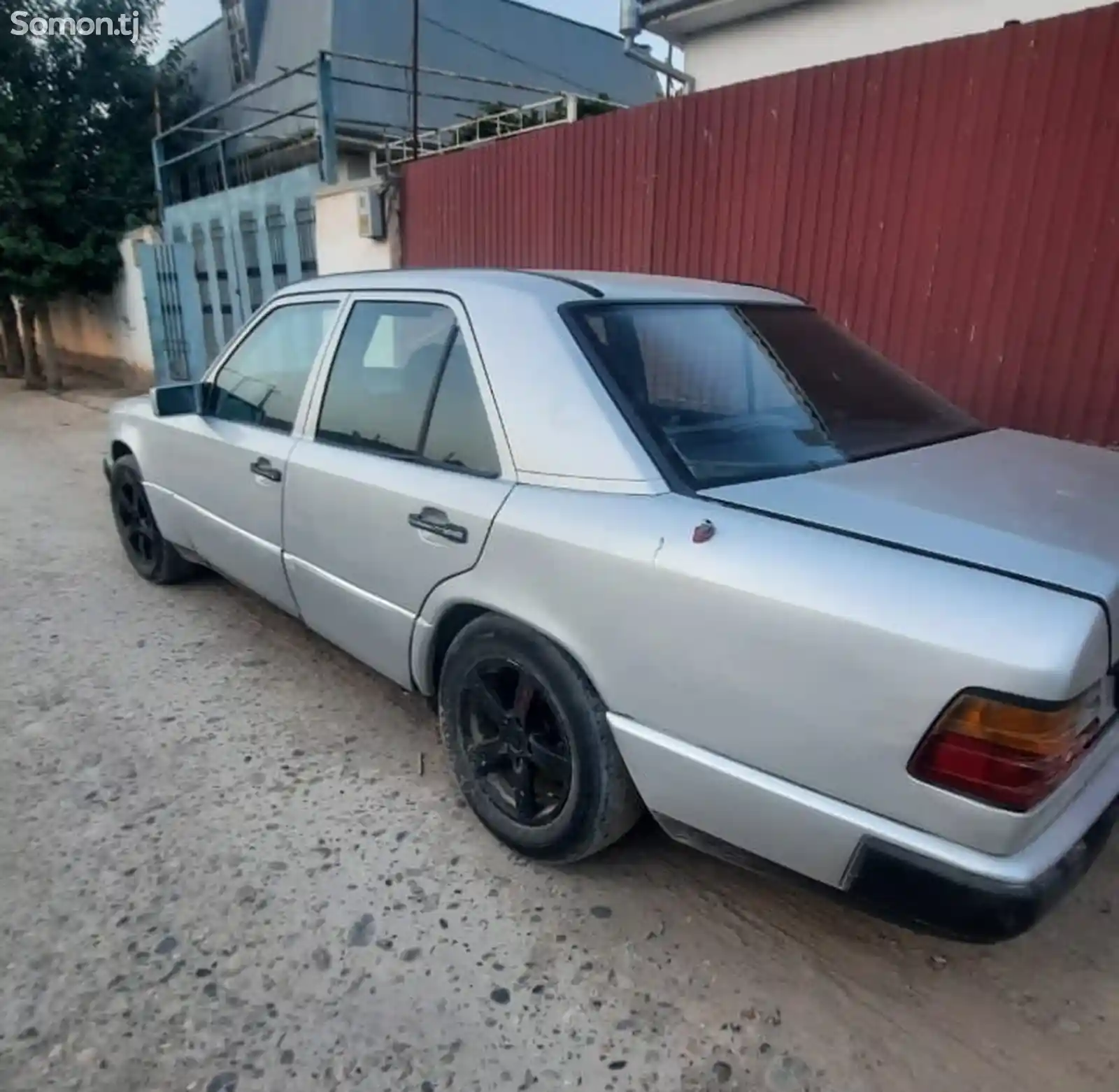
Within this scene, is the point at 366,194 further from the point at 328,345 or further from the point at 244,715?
the point at 244,715

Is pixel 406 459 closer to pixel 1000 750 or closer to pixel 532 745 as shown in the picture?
pixel 532 745

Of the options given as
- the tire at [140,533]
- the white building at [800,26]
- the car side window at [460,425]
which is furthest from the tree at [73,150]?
the car side window at [460,425]

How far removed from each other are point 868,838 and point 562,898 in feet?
3.15

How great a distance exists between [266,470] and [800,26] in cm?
710

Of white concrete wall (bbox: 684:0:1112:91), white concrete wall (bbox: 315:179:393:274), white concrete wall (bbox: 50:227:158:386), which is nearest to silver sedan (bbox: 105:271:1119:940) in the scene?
white concrete wall (bbox: 684:0:1112:91)

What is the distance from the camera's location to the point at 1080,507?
6.20 ft

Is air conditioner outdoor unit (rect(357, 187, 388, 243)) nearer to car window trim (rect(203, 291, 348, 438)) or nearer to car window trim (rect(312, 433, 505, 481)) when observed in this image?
car window trim (rect(203, 291, 348, 438))

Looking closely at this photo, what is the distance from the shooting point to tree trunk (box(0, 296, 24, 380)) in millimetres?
15008

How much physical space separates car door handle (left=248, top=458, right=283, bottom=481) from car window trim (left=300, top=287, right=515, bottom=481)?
17 cm

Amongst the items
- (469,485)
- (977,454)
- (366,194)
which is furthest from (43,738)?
(366,194)

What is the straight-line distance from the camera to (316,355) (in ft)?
9.93

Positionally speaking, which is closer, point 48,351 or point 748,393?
point 748,393

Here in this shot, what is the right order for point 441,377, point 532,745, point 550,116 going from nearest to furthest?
point 532,745, point 441,377, point 550,116

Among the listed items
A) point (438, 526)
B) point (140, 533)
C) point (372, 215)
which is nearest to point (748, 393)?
point (438, 526)
